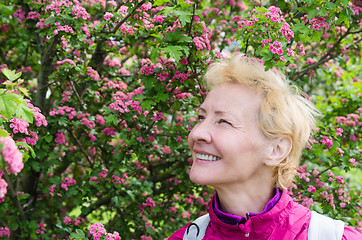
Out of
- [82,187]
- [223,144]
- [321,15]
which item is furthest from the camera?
[82,187]

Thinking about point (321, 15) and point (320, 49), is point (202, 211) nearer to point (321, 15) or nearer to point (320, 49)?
point (320, 49)

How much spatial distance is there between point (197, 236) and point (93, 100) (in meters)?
2.23

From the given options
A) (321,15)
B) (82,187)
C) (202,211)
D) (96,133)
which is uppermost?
(321,15)

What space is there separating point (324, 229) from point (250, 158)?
473mm

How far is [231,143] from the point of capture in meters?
1.97

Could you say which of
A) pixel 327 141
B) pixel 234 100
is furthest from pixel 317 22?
pixel 234 100

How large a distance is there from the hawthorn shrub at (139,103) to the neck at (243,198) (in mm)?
769

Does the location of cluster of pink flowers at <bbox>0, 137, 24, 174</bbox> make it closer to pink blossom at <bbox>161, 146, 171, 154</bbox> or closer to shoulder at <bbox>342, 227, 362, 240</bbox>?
shoulder at <bbox>342, 227, 362, 240</bbox>

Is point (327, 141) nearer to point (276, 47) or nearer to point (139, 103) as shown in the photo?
point (276, 47)

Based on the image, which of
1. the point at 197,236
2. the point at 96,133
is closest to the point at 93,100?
the point at 96,133

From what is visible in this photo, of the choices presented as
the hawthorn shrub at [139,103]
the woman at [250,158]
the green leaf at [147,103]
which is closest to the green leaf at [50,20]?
the hawthorn shrub at [139,103]

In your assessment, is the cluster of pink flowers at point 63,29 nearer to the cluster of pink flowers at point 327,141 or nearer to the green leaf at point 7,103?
the green leaf at point 7,103

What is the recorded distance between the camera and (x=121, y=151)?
3.49m

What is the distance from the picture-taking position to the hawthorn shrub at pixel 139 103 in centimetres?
293
